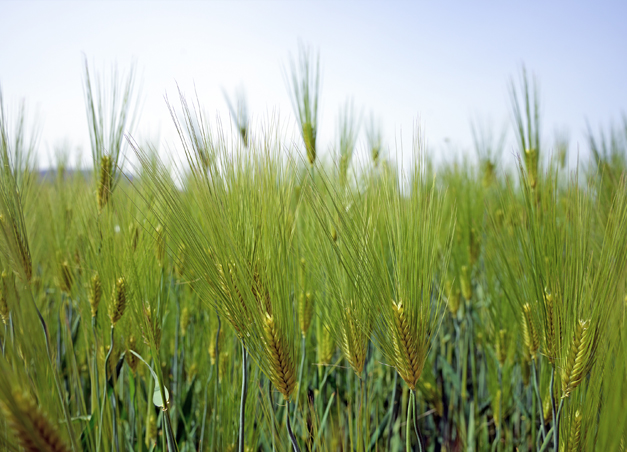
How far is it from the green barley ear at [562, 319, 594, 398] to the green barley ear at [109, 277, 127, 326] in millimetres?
847

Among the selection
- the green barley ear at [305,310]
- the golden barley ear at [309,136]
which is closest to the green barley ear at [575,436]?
the green barley ear at [305,310]

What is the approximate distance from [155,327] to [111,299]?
0.40ft

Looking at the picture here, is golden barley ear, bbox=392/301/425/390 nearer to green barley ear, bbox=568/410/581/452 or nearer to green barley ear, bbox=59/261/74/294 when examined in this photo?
green barley ear, bbox=568/410/581/452

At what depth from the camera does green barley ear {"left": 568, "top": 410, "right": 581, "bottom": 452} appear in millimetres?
682

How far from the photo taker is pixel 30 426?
1.44ft

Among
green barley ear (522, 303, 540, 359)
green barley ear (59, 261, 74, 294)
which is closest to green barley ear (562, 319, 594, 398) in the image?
green barley ear (522, 303, 540, 359)

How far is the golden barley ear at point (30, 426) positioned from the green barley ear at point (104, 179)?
743 millimetres

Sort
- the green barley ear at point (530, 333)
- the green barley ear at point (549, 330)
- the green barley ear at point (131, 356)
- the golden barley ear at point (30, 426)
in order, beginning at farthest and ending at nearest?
1. the green barley ear at point (131, 356)
2. the green barley ear at point (530, 333)
3. the green barley ear at point (549, 330)
4. the golden barley ear at point (30, 426)

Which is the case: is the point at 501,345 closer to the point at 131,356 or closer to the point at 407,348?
the point at 407,348

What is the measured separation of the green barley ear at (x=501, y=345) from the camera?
1243 mm

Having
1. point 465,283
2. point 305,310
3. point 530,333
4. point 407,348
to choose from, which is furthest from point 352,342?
point 465,283

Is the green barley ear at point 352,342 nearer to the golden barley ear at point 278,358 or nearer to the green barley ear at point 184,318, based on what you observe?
the golden barley ear at point 278,358

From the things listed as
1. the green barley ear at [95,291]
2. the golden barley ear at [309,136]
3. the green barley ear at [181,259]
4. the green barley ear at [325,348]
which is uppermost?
the golden barley ear at [309,136]

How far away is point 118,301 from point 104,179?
1.30 feet
